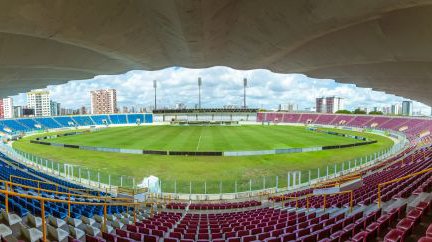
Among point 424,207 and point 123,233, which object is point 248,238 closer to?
point 123,233

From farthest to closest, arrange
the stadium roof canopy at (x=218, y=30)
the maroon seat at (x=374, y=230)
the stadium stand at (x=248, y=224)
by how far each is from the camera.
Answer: the stadium roof canopy at (x=218, y=30), the stadium stand at (x=248, y=224), the maroon seat at (x=374, y=230)

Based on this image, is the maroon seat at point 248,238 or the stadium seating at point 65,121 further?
the stadium seating at point 65,121

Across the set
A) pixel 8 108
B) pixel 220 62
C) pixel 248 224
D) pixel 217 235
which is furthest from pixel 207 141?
pixel 8 108

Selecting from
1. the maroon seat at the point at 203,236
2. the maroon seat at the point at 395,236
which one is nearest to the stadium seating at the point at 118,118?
the maroon seat at the point at 203,236

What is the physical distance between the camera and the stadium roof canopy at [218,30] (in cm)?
658

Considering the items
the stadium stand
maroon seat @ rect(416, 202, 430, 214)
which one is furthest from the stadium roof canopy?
maroon seat @ rect(416, 202, 430, 214)

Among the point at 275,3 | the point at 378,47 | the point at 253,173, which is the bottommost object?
the point at 253,173

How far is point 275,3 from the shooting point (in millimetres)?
7027

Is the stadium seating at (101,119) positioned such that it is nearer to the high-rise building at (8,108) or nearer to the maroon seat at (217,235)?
the maroon seat at (217,235)

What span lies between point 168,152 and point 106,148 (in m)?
9.83

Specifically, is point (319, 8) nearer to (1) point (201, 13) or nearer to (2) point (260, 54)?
(1) point (201, 13)

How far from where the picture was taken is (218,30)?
9336mm

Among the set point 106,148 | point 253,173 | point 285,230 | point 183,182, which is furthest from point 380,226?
point 106,148

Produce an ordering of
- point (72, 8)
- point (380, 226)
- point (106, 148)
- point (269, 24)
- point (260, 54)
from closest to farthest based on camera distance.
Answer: point (380, 226) → point (72, 8) → point (269, 24) → point (260, 54) → point (106, 148)
